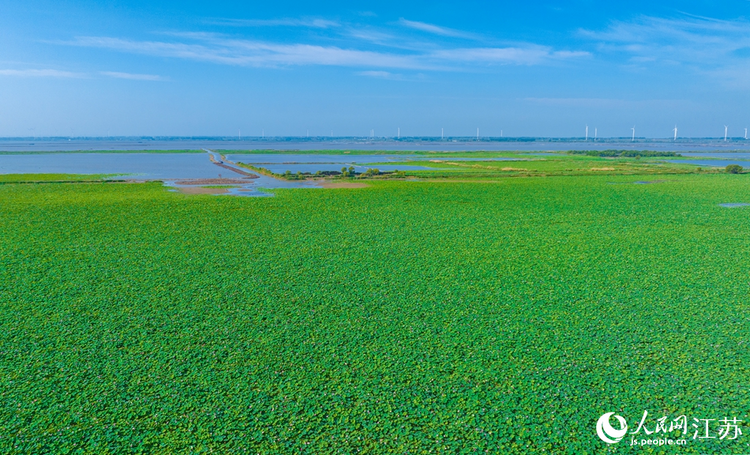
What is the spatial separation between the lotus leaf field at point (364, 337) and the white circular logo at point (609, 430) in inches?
3.1

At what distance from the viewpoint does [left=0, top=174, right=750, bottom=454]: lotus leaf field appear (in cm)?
494

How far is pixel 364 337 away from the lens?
6922mm

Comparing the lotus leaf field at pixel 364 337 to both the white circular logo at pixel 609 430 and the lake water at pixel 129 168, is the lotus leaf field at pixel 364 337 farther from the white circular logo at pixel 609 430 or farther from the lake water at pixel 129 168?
the lake water at pixel 129 168

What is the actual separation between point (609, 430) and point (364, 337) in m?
3.27

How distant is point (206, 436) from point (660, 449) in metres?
4.48

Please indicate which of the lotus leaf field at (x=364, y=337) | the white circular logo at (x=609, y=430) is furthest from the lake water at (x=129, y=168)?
the white circular logo at (x=609, y=430)

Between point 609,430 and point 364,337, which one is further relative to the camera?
point 364,337

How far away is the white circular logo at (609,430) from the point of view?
191 inches

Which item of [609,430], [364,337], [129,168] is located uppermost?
[129,168]

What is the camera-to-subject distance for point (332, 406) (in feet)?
17.3

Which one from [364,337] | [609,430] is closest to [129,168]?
[364,337]

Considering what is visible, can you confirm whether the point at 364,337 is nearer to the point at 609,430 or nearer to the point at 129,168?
the point at 609,430

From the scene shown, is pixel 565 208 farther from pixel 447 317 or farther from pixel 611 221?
pixel 447 317

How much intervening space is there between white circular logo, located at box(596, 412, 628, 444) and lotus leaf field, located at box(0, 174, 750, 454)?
78 mm
